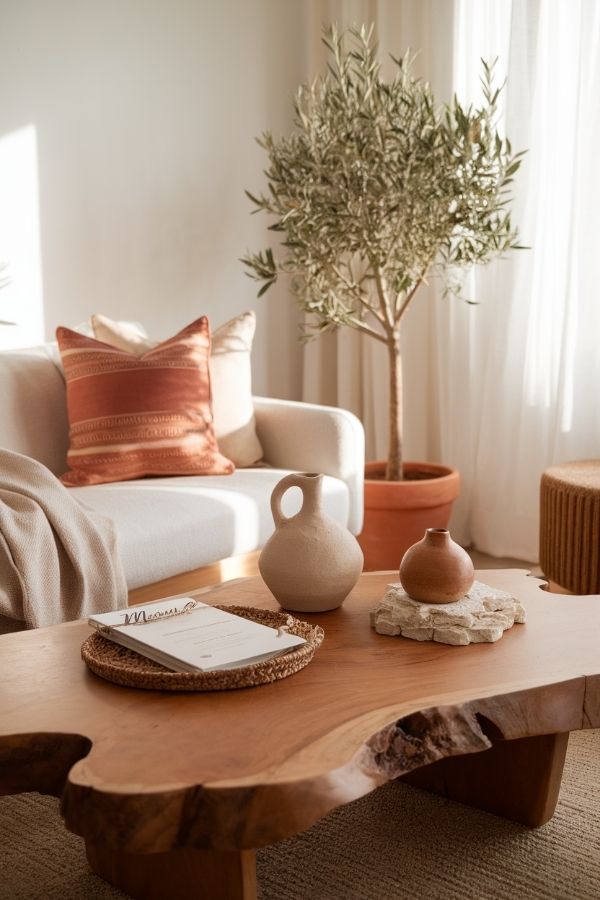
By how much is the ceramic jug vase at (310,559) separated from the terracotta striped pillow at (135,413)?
117 cm

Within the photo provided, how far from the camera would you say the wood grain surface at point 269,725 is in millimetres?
1104

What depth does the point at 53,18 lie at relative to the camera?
3.44 m

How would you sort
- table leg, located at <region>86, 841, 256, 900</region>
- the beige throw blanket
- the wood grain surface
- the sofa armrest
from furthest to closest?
1. the sofa armrest
2. the beige throw blanket
3. table leg, located at <region>86, 841, 256, 900</region>
4. the wood grain surface

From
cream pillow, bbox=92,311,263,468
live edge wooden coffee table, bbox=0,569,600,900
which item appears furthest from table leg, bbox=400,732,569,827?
cream pillow, bbox=92,311,263,468

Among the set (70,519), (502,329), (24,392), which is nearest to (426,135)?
(502,329)

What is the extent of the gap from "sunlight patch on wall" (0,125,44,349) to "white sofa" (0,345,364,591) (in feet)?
1.42

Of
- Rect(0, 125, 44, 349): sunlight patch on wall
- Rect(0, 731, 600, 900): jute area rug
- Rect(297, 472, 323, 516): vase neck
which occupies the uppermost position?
Rect(0, 125, 44, 349): sunlight patch on wall

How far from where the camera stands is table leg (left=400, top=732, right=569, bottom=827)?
5.77ft

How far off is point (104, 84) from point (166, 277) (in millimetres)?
738

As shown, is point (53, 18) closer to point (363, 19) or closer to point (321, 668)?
point (363, 19)

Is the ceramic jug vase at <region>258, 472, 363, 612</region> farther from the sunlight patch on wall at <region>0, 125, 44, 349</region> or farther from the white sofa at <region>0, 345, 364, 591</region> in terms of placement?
the sunlight patch on wall at <region>0, 125, 44, 349</region>

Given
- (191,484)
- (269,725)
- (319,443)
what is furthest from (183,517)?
(269,725)

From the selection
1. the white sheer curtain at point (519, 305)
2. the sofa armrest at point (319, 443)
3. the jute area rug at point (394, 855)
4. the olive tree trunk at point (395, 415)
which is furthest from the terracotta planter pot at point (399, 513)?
the jute area rug at point (394, 855)

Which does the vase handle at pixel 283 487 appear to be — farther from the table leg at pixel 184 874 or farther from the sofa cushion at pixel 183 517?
the sofa cushion at pixel 183 517
